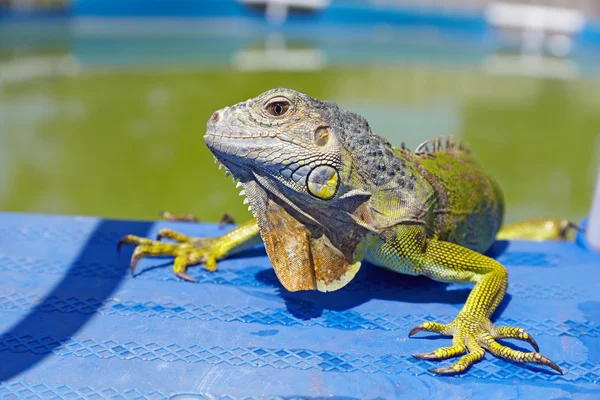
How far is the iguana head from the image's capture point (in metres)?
2.22

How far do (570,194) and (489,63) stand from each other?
5.81 meters

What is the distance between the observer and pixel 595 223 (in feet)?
10.4

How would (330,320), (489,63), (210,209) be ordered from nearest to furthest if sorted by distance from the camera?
(330,320)
(210,209)
(489,63)

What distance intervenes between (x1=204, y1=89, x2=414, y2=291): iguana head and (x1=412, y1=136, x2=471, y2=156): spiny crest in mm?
363

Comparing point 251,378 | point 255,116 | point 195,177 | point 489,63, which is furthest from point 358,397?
point 489,63

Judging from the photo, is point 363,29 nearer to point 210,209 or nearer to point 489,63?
point 489,63

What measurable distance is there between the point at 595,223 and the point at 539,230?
1.92ft

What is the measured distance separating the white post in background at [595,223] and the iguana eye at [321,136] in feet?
5.26

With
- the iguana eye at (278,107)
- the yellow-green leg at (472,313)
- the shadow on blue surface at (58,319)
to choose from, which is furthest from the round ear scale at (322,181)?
the shadow on blue surface at (58,319)

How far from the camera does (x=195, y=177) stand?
19.3 feet

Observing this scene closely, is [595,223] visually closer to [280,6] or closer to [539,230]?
[539,230]

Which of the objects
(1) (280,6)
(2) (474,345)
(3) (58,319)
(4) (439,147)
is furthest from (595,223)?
(1) (280,6)

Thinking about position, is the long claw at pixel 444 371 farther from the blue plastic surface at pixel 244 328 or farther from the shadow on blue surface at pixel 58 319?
the shadow on blue surface at pixel 58 319

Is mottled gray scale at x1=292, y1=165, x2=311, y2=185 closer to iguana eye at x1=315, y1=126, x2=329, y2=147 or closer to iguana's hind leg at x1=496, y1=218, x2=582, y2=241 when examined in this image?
iguana eye at x1=315, y1=126, x2=329, y2=147
